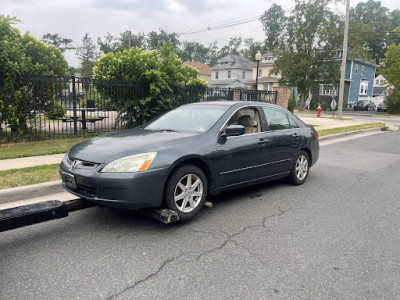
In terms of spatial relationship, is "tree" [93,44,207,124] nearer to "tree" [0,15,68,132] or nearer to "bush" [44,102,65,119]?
"bush" [44,102,65,119]

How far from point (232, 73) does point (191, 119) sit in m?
52.4

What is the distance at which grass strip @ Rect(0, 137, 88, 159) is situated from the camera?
23.9ft

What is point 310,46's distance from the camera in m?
36.1

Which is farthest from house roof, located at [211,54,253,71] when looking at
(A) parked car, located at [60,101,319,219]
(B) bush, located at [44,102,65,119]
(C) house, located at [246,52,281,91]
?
(A) parked car, located at [60,101,319,219]

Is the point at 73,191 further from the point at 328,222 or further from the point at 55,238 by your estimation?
the point at 328,222

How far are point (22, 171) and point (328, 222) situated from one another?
512 centimetres

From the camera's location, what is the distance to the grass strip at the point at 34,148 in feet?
23.9

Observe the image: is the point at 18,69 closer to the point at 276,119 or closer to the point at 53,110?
the point at 53,110

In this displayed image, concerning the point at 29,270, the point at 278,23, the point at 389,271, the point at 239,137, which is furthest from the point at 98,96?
the point at 278,23

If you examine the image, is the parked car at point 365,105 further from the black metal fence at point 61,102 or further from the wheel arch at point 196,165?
the wheel arch at point 196,165

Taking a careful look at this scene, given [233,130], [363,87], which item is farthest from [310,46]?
[233,130]

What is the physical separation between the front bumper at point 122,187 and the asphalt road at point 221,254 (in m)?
0.41

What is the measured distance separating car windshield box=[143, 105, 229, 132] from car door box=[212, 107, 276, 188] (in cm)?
27

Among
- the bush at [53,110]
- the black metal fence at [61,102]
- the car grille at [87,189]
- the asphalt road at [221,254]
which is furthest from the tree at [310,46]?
the car grille at [87,189]
